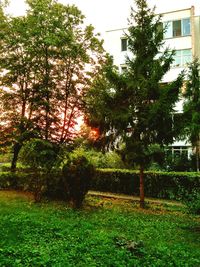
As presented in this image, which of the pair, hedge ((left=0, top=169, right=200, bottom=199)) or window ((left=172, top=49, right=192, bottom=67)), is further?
window ((left=172, top=49, right=192, bottom=67))

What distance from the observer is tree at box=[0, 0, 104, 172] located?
19.5 meters

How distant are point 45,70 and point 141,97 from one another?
26.6 feet

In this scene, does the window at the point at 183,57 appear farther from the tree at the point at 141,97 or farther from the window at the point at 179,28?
the tree at the point at 141,97

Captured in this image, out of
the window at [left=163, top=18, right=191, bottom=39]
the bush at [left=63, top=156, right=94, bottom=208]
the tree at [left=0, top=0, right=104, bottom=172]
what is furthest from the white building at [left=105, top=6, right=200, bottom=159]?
the bush at [left=63, top=156, right=94, bottom=208]

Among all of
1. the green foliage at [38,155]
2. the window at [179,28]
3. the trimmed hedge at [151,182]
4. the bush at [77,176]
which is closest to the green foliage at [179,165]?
the trimmed hedge at [151,182]

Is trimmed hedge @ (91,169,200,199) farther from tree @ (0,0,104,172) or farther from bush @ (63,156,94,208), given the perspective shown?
bush @ (63,156,94,208)

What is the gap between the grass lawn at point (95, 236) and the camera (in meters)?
7.18

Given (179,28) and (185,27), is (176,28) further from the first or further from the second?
(185,27)

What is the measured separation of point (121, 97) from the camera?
1555cm

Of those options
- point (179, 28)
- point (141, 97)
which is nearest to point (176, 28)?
point (179, 28)

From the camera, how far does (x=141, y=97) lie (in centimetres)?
1524

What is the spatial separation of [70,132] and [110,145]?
5.45 metres

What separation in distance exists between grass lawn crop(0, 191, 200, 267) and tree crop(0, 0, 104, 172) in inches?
272

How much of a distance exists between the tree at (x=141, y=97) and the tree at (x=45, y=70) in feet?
16.7
